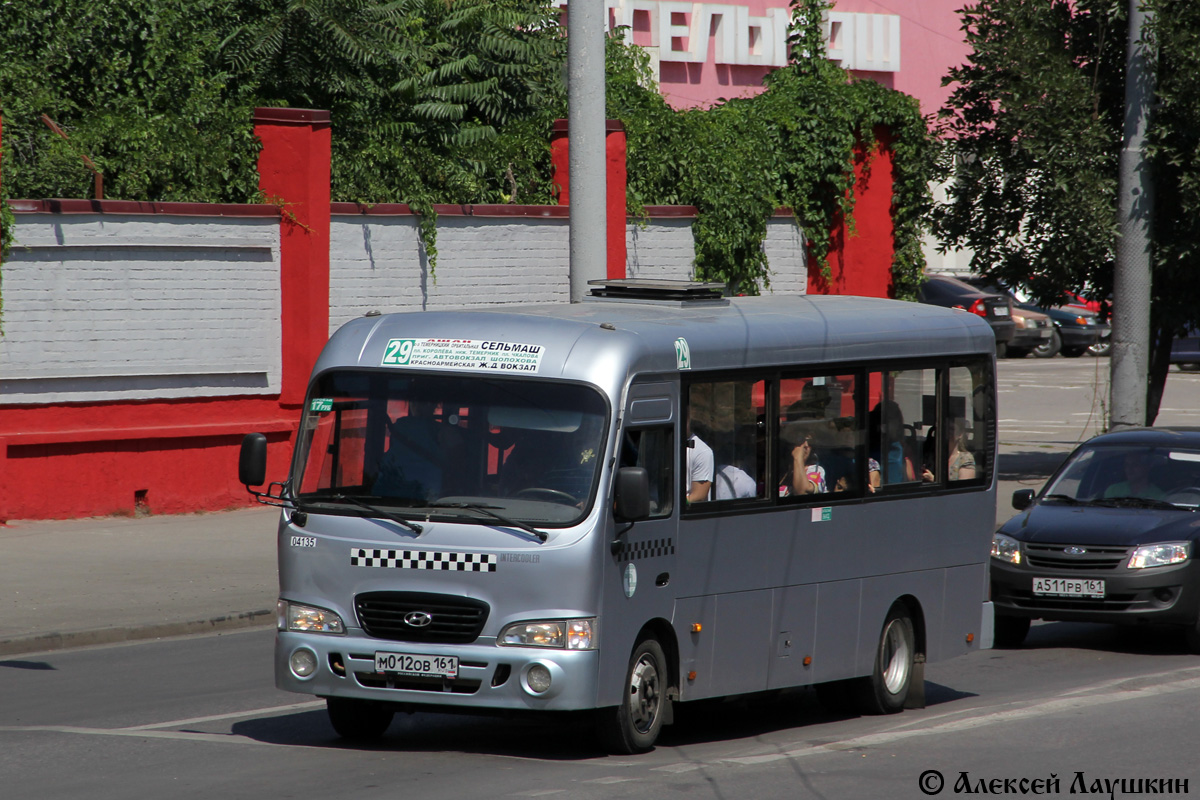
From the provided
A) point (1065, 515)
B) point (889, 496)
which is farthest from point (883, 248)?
point (889, 496)

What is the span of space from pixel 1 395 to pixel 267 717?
830 cm

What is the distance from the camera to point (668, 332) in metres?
9.20

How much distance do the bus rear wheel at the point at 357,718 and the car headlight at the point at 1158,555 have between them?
6.41 metres

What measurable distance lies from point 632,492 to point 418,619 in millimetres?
1247

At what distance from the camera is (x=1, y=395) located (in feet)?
55.4

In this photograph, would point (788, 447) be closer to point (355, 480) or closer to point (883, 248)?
point (355, 480)

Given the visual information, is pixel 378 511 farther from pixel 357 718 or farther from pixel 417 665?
pixel 357 718

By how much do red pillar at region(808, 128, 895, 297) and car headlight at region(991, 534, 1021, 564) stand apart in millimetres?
12335

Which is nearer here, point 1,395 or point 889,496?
point 889,496

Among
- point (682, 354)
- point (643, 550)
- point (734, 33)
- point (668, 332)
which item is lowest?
point (643, 550)

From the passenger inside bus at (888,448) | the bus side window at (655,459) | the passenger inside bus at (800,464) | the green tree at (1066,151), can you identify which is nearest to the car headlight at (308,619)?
the bus side window at (655,459)

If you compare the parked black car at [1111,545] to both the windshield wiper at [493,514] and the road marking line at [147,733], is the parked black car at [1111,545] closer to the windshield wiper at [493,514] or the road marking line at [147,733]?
the windshield wiper at [493,514]

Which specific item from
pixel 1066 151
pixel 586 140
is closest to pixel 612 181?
pixel 1066 151

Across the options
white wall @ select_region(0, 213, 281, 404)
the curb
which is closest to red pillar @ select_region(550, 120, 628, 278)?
white wall @ select_region(0, 213, 281, 404)
